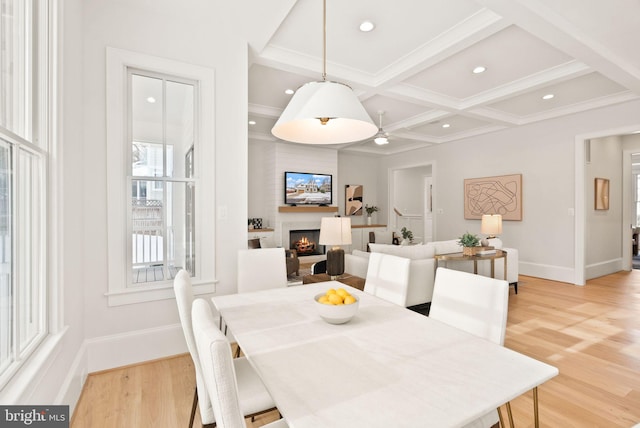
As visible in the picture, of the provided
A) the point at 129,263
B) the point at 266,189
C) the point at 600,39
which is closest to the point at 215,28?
the point at 129,263

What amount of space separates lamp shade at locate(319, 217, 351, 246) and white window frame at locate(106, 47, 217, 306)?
1.00 m

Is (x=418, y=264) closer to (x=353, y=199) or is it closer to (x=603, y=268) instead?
(x=603, y=268)

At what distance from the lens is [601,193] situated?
534 cm

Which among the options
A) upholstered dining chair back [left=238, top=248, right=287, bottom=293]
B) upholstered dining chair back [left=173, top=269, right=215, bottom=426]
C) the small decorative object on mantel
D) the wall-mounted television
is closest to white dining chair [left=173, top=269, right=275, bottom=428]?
upholstered dining chair back [left=173, top=269, right=215, bottom=426]

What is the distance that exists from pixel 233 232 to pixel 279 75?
78.4 inches

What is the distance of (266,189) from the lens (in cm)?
660

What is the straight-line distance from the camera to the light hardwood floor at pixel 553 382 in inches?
68.0

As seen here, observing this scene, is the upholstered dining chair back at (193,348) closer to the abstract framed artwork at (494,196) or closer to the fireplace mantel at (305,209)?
the fireplace mantel at (305,209)

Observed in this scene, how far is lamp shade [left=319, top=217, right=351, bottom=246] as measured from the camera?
2791 millimetres

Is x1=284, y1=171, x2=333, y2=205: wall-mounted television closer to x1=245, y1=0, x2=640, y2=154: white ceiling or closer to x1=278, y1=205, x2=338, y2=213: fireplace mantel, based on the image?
x1=278, y1=205, x2=338, y2=213: fireplace mantel

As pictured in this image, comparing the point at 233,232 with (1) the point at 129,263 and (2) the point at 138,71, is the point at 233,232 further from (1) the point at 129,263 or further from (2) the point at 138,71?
(2) the point at 138,71

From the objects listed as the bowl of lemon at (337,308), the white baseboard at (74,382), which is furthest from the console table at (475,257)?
the white baseboard at (74,382)

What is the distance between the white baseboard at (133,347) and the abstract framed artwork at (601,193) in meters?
6.64

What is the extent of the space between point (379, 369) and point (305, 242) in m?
5.80
